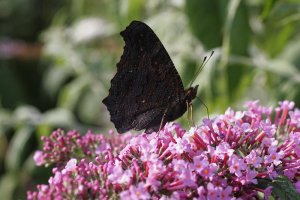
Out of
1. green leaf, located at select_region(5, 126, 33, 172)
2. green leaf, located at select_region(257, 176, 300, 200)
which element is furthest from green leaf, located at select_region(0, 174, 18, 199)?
green leaf, located at select_region(257, 176, 300, 200)

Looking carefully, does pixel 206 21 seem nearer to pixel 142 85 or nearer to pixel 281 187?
pixel 142 85

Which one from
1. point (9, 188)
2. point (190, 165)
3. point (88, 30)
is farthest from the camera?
point (9, 188)

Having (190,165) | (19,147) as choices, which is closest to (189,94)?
(190,165)

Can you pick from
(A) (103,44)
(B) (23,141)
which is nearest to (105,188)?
(B) (23,141)

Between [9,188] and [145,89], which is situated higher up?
[9,188]

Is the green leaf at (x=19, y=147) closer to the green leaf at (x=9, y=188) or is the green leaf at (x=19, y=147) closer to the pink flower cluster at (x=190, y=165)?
the green leaf at (x=9, y=188)

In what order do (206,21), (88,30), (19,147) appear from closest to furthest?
1. (206,21)
2. (19,147)
3. (88,30)
